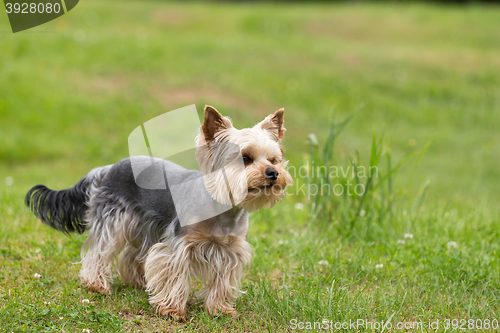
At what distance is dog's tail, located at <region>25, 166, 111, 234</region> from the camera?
184 inches

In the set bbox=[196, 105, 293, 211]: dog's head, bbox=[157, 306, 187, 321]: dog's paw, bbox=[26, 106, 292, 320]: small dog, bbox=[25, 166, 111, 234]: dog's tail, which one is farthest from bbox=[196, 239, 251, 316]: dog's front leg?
bbox=[25, 166, 111, 234]: dog's tail

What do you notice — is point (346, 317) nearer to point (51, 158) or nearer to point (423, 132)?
point (51, 158)

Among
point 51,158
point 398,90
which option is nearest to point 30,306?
point 51,158

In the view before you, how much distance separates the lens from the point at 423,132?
13.3 metres

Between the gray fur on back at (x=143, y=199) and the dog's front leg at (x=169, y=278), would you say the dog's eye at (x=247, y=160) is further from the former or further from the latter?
the dog's front leg at (x=169, y=278)

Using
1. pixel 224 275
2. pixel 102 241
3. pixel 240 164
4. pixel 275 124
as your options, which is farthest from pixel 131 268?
pixel 275 124

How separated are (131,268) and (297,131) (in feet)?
27.9

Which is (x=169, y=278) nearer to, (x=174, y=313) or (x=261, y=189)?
(x=174, y=313)

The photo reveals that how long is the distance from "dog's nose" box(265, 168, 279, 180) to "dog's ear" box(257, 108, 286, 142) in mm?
461

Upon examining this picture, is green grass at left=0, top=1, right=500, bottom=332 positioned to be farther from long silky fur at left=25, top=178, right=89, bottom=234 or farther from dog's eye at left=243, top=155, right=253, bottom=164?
dog's eye at left=243, top=155, right=253, bottom=164

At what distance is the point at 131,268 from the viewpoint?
4680 mm

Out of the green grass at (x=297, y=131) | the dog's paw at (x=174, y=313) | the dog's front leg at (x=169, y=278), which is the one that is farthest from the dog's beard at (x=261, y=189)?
the dog's paw at (x=174, y=313)

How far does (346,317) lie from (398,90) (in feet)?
42.0

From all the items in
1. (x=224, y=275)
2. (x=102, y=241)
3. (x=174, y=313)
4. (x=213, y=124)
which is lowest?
(x=174, y=313)
